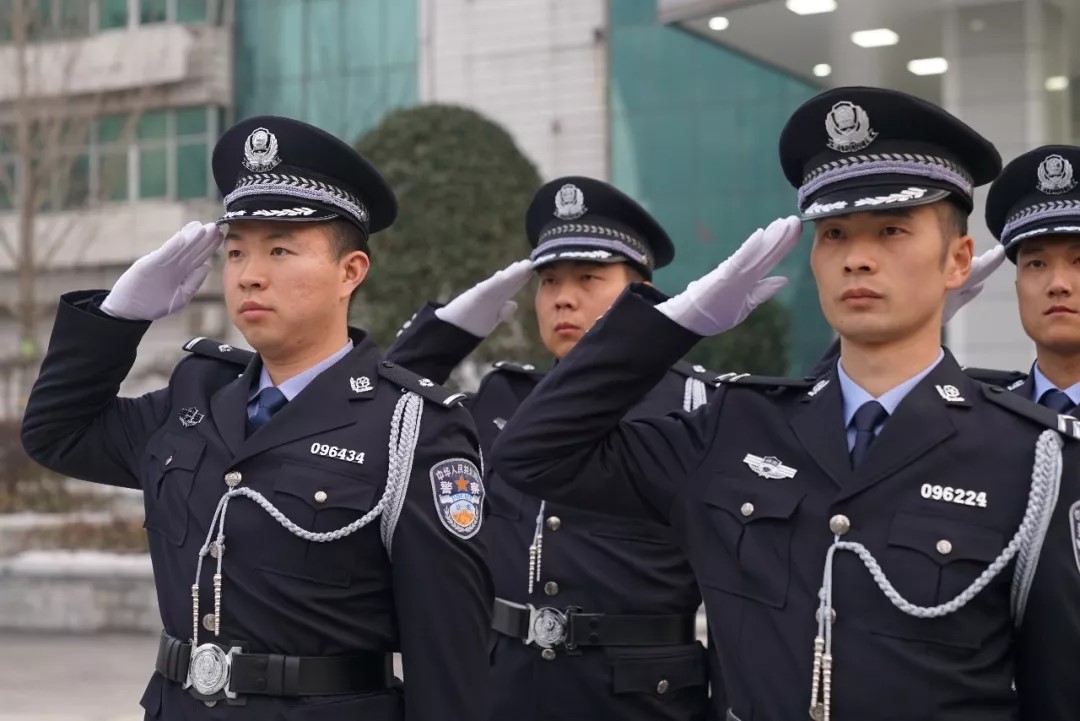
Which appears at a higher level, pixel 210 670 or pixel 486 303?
pixel 486 303

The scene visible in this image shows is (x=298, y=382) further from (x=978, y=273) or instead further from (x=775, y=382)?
(x=978, y=273)

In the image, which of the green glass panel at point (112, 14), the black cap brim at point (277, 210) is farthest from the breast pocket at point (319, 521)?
the green glass panel at point (112, 14)

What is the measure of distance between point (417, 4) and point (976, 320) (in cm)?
1384

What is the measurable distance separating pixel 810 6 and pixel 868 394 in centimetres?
760

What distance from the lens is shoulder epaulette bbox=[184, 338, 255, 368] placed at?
11.6ft

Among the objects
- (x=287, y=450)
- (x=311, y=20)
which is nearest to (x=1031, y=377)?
(x=287, y=450)

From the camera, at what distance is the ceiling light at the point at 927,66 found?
35.6 feet

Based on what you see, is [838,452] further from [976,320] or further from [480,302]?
[976,320]

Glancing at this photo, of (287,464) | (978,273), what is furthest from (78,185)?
(287,464)

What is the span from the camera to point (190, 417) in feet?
11.0

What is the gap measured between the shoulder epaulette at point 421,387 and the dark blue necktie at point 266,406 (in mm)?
238

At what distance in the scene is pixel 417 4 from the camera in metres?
21.8

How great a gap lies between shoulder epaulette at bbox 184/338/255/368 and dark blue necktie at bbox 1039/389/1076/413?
216cm

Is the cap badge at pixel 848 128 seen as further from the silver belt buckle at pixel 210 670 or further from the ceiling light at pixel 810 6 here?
the ceiling light at pixel 810 6
